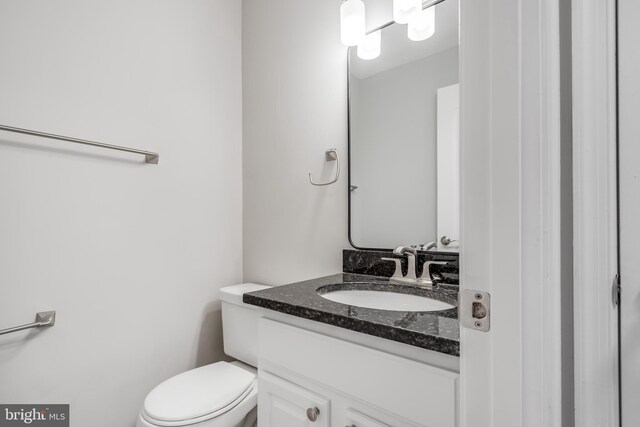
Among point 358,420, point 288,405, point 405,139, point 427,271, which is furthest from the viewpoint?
point 405,139

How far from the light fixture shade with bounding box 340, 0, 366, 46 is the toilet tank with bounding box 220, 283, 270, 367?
1184mm

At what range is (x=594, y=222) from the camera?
1.51ft

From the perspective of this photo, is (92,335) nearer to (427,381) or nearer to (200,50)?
(427,381)

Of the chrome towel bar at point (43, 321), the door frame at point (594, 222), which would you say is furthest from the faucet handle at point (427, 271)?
the chrome towel bar at point (43, 321)

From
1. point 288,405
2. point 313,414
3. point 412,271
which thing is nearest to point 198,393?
point 288,405

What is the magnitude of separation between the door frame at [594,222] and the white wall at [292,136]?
946 millimetres

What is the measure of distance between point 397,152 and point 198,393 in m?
1.18

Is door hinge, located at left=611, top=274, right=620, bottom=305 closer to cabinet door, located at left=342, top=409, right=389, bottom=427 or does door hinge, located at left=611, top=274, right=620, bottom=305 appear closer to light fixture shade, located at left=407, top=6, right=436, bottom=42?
cabinet door, located at left=342, top=409, right=389, bottom=427

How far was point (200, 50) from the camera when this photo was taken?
5.20 ft

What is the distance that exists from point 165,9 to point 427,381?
5.87 ft

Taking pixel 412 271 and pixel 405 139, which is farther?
pixel 405 139

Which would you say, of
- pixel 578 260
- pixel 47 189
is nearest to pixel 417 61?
pixel 578 260

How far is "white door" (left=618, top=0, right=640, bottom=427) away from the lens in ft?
1.59

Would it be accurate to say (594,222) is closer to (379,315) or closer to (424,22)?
(379,315)
